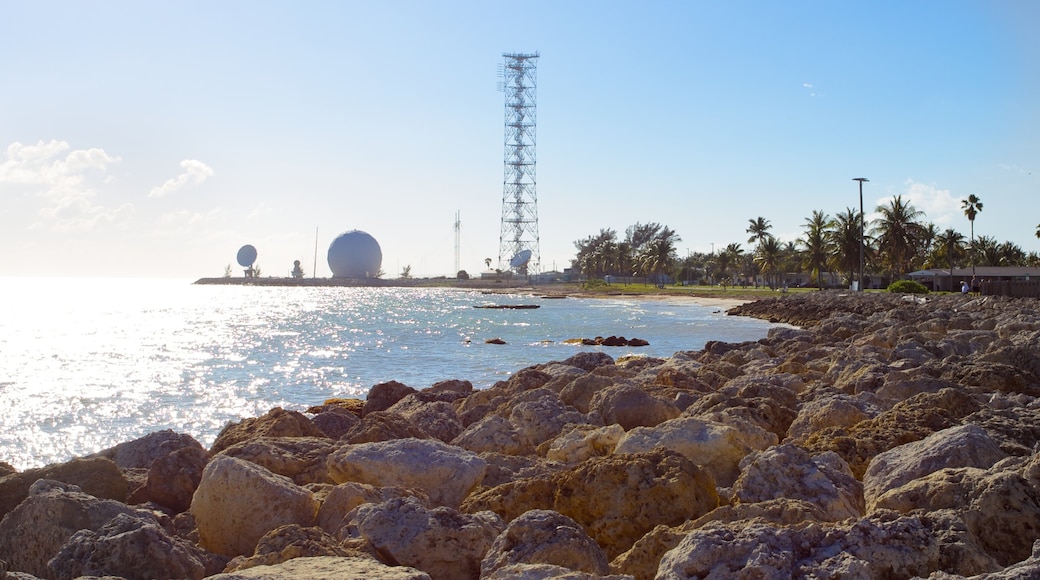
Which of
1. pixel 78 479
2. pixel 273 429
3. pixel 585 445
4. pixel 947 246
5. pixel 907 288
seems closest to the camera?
pixel 78 479

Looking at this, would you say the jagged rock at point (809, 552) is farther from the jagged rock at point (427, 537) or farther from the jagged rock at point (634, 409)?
the jagged rock at point (634, 409)

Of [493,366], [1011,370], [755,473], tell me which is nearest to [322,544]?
[755,473]

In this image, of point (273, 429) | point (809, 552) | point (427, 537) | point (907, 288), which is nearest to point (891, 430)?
point (809, 552)

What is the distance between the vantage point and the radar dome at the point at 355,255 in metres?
130

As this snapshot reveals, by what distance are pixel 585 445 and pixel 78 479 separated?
3700 millimetres

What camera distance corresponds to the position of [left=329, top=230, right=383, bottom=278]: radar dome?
129750mm

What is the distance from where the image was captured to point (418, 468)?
579 centimetres

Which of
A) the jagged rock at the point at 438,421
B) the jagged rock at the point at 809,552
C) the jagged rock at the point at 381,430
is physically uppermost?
the jagged rock at the point at 809,552

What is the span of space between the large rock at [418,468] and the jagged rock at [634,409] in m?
2.59

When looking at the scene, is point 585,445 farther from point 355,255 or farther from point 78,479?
point 355,255

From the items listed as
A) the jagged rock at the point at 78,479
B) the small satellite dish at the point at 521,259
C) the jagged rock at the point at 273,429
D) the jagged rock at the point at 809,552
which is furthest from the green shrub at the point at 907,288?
the small satellite dish at the point at 521,259

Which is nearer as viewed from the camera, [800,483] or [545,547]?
[545,547]

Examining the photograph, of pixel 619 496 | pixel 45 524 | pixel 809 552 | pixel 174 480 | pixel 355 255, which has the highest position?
pixel 355 255

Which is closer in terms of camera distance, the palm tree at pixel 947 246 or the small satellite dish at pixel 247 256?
the palm tree at pixel 947 246
